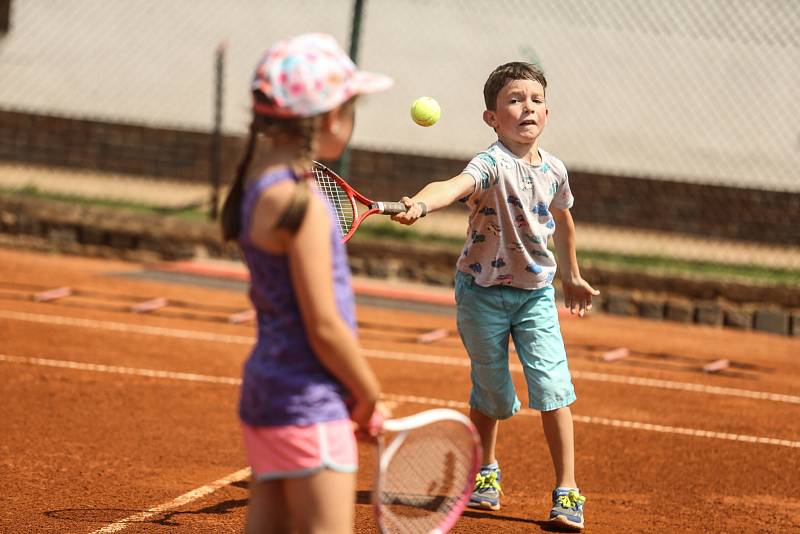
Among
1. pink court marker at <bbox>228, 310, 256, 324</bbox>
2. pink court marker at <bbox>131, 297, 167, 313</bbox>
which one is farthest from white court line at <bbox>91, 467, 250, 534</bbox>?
pink court marker at <bbox>131, 297, 167, 313</bbox>

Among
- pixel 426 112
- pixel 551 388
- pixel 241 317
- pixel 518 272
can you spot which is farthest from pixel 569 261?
pixel 241 317

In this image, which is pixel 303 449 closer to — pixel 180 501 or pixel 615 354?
pixel 180 501

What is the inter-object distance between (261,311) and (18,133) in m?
12.3

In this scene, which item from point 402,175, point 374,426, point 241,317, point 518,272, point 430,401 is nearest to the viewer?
point 374,426

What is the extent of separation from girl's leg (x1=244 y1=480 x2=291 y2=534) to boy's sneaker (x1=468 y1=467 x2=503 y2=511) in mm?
1925

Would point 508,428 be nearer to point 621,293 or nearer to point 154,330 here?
point 154,330

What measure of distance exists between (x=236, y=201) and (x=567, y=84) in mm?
10674

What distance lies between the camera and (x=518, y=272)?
181 inches

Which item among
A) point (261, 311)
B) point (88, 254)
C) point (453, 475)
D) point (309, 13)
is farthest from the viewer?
point (309, 13)

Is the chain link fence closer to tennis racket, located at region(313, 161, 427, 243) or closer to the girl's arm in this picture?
tennis racket, located at region(313, 161, 427, 243)

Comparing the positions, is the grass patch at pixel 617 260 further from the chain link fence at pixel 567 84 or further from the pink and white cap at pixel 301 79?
the pink and white cap at pixel 301 79

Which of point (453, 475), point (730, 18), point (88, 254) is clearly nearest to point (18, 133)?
point (88, 254)

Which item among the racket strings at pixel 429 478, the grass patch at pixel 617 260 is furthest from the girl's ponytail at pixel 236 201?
the grass patch at pixel 617 260

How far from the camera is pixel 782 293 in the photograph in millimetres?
10805
